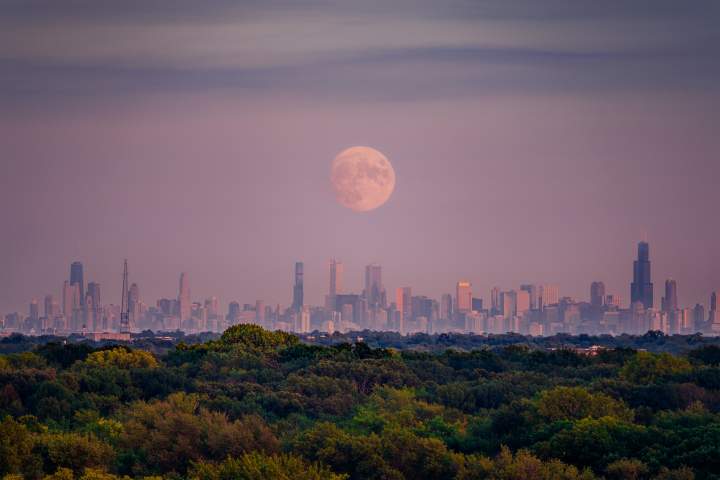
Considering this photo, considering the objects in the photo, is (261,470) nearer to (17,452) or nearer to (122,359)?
(17,452)

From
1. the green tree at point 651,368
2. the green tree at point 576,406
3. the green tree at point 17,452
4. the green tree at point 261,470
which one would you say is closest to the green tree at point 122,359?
the green tree at point 651,368

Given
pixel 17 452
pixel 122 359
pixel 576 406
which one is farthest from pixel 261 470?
pixel 122 359

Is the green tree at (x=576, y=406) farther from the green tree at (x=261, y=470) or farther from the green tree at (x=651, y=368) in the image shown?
the green tree at (x=651, y=368)

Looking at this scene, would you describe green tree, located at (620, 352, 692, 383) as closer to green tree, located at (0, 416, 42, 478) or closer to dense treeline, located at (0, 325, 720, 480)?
dense treeline, located at (0, 325, 720, 480)

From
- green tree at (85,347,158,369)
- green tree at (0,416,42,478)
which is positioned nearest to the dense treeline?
green tree at (0,416,42,478)

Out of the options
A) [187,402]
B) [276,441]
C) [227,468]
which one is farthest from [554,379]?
[227,468]

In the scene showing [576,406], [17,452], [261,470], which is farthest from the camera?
[576,406]

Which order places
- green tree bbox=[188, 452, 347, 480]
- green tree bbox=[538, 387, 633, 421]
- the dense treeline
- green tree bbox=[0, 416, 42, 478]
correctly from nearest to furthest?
green tree bbox=[188, 452, 347, 480] → the dense treeline → green tree bbox=[0, 416, 42, 478] → green tree bbox=[538, 387, 633, 421]

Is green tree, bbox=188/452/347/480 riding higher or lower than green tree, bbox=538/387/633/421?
lower
